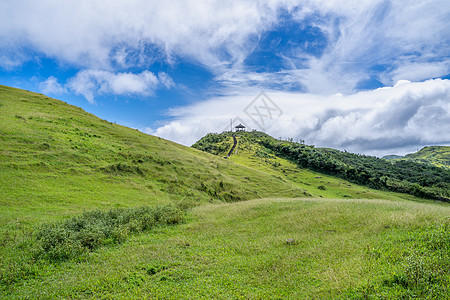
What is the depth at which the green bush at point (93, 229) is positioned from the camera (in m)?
12.3

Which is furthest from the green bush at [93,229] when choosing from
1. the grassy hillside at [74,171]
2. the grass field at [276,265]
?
the grassy hillside at [74,171]

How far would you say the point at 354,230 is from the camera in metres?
14.7

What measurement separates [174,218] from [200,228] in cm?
295

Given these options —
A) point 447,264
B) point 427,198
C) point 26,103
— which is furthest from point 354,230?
point 427,198

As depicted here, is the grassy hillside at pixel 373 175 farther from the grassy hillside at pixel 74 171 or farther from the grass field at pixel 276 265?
the grass field at pixel 276 265

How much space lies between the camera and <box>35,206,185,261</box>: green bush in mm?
12273

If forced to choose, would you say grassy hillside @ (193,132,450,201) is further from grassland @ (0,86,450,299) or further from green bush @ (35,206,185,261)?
green bush @ (35,206,185,261)

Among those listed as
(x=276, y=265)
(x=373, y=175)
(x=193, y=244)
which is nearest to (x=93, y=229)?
(x=193, y=244)

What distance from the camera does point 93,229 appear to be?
14.7m

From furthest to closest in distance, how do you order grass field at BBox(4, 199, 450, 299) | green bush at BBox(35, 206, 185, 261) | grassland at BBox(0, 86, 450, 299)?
green bush at BBox(35, 206, 185, 261)
grassland at BBox(0, 86, 450, 299)
grass field at BBox(4, 199, 450, 299)

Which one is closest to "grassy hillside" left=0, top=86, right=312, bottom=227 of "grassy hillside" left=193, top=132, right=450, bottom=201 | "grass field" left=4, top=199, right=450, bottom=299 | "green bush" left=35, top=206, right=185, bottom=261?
"green bush" left=35, top=206, right=185, bottom=261

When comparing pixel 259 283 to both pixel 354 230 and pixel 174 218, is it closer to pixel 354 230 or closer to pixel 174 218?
pixel 354 230

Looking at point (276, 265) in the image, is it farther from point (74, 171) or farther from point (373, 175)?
point (373, 175)

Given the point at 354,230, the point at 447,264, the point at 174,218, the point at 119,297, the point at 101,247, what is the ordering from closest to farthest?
the point at 447,264 → the point at 119,297 → the point at 101,247 → the point at 354,230 → the point at 174,218
